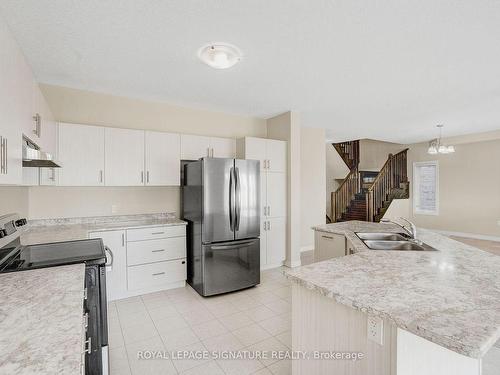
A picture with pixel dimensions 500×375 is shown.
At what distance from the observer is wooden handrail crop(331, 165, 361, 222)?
7751 mm

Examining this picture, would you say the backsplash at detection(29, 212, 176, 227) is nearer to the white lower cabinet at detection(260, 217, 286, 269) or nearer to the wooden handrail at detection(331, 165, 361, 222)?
the white lower cabinet at detection(260, 217, 286, 269)

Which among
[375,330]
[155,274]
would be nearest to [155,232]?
[155,274]

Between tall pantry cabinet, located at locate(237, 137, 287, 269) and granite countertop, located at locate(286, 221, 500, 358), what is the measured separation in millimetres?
2261

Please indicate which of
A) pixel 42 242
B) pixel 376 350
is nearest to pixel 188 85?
pixel 42 242

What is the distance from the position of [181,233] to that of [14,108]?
230 centimetres

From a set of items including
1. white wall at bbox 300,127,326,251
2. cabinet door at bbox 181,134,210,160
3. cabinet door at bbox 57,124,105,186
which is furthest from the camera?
white wall at bbox 300,127,326,251

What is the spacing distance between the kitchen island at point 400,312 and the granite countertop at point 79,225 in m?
2.27

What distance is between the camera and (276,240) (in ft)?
14.2

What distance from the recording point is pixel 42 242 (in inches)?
93.8

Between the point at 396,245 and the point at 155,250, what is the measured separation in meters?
2.68

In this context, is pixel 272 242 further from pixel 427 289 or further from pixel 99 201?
pixel 427 289

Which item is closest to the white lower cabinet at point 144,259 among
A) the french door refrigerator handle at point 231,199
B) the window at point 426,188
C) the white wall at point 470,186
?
the french door refrigerator handle at point 231,199

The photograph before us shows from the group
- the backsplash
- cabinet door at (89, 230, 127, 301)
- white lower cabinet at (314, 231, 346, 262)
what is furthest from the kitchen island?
the backsplash

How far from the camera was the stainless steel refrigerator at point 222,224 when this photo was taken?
10.8 ft
